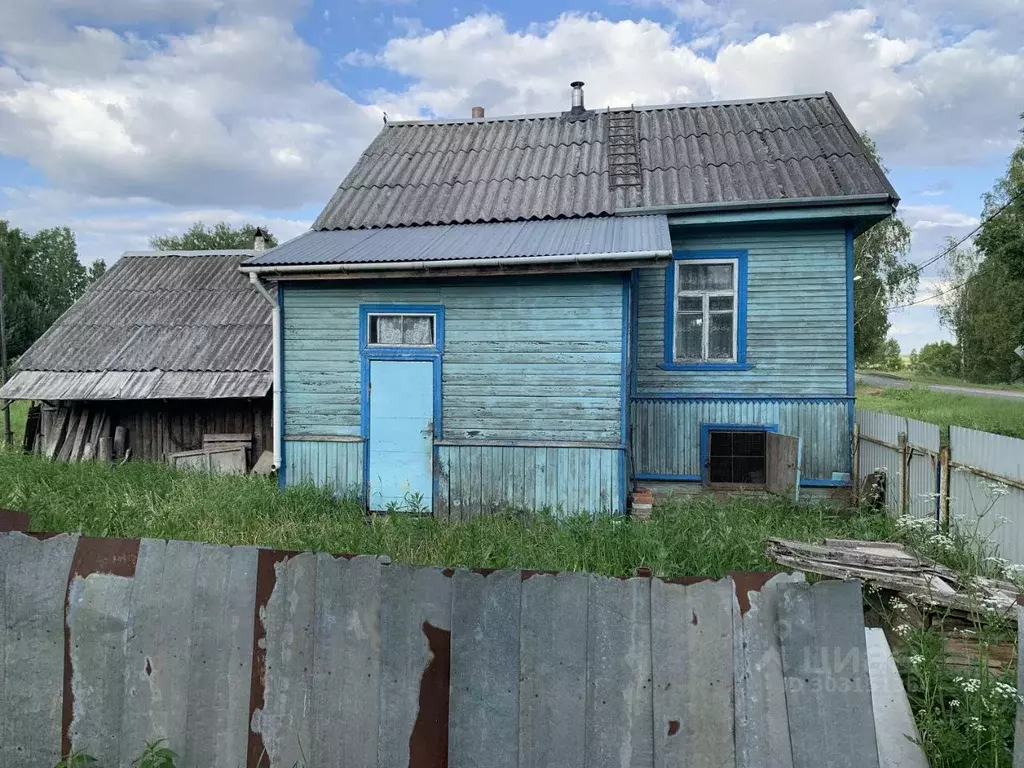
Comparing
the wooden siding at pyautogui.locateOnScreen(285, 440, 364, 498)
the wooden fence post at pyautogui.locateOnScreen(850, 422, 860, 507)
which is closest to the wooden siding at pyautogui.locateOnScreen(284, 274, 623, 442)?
the wooden siding at pyautogui.locateOnScreen(285, 440, 364, 498)

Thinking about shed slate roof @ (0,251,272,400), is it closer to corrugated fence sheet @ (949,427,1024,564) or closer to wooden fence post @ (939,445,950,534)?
wooden fence post @ (939,445,950,534)

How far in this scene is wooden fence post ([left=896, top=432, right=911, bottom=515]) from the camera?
6570 millimetres

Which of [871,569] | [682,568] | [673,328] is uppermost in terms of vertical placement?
[673,328]

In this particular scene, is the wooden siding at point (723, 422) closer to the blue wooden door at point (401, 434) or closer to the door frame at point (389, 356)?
the door frame at point (389, 356)

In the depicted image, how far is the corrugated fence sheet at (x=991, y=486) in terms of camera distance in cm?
480

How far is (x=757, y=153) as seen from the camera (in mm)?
8945

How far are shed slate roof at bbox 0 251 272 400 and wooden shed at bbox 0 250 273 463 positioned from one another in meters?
0.02

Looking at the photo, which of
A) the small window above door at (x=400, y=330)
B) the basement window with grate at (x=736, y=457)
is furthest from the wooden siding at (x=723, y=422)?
the small window above door at (x=400, y=330)

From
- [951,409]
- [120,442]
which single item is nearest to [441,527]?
[120,442]

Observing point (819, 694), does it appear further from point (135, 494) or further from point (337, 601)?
point (135, 494)

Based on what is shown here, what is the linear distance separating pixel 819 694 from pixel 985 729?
0.99m

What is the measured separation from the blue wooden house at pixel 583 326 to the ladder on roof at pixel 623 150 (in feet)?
0.18

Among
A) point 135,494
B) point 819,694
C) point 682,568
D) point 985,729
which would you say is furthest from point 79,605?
point 135,494

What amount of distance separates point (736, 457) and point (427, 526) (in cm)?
424
